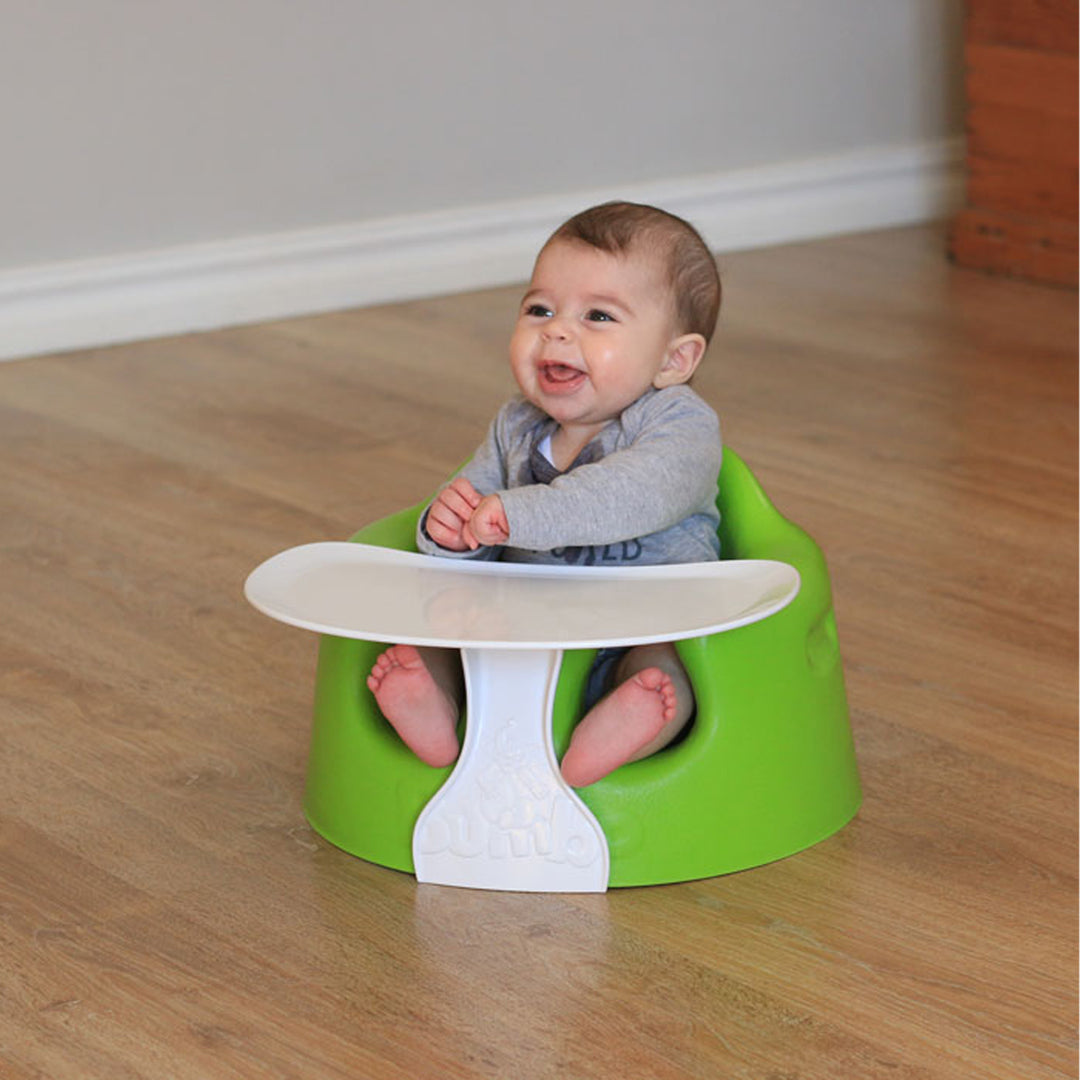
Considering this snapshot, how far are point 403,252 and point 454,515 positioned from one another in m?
1.84

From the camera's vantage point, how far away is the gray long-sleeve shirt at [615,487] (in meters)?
1.36

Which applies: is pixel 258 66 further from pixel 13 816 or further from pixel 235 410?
pixel 13 816

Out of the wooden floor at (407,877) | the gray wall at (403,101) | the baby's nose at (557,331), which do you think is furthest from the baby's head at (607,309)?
the gray wall at (403,101)

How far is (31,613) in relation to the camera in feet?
6.10

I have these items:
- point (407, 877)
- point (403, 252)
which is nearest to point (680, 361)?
point (407, 877)

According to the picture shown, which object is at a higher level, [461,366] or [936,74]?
[936,74]

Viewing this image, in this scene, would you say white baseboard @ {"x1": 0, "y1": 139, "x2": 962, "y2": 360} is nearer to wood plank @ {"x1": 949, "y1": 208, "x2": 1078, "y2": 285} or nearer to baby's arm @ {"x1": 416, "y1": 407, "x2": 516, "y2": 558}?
wood plank @ {"x1": 949, "y1": 208, "x2": 1078, "y2": 285}

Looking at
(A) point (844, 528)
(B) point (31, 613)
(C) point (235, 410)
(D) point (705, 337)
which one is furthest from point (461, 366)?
(D) point (705, 337)

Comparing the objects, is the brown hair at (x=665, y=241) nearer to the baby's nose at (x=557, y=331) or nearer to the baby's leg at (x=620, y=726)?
the baby's nose at (x=557, y=331)

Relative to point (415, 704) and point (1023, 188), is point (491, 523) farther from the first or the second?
point (1023, 188)

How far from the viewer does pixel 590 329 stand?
1.44 metres

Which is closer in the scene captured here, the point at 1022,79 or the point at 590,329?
the point at 590,329

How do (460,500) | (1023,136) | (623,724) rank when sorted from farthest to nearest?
(1023,136) < (460,500) < (623,724)

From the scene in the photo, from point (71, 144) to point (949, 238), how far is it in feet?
5.06
